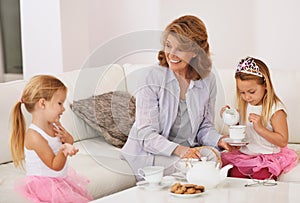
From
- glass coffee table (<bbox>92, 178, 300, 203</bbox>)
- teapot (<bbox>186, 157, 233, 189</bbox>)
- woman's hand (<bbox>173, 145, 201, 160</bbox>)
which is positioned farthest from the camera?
woman's hand (<bbox>173, 145, 201, 160</bbox>)

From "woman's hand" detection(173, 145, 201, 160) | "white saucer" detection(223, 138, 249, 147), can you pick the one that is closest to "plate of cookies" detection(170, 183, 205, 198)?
"woman's hand" detection(173, 145, 201, 160)

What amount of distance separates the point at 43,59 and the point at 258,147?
178 centimetres

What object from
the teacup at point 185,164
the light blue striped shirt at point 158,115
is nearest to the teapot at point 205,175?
the teacup at point 185,164

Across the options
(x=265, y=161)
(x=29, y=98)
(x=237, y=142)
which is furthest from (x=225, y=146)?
(x=29, y=98)

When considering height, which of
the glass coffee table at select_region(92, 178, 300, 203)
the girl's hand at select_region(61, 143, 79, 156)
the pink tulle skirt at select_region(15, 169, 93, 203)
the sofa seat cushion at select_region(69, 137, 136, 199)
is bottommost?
the sofa seat cushion at select_region(69, 137, 136, 199)

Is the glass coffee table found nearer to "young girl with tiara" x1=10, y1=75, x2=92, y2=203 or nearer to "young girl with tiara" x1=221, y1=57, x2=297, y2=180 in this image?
"young girl with tiara" x1=10, y1=75, x2=92, y2=203

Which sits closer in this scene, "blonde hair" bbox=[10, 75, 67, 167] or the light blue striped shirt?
"blonde hair" bbox=[10, 75, 67, 167]

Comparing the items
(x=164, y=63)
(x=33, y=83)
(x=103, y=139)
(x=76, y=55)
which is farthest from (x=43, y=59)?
(x=33, y=83)

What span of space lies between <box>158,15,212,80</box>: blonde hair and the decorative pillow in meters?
0.44

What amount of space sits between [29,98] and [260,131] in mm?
1059

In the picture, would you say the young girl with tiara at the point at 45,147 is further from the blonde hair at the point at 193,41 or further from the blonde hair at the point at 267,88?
the blonde hair at the point at 267,88

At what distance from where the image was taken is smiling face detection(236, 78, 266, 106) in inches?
120

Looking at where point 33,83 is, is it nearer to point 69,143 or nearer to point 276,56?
point 69,143

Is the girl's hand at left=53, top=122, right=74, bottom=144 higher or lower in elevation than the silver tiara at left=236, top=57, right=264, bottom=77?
lower
